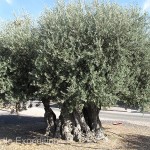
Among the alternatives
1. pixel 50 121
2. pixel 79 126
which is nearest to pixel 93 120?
pixel 79 126

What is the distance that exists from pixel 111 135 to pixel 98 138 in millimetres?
2241

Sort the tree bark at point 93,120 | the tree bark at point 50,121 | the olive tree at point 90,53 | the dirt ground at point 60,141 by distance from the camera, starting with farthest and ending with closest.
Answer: the tree bark at point 50,121
the tree bark at point 93,120
the dirt ground at point 60,141
the olive tree at point 90,53

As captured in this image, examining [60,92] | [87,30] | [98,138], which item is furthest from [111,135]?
[87,30]

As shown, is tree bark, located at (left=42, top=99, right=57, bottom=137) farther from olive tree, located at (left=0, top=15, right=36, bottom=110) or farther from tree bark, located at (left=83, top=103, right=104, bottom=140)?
olive tree, located at (left=0, top=15, right=36, bottom=110)

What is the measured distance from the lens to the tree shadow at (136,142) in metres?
16.9

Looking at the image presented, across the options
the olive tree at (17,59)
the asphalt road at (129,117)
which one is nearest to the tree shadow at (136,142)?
the olive tree at (17,59)

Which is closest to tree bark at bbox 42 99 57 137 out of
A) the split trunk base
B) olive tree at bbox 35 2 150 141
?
the split trunk base

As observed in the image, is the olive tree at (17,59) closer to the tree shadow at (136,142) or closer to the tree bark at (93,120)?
the tree bark at (93,120)

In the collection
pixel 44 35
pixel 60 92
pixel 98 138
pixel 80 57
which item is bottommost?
pixel 98 138

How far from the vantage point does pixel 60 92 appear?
15422 mm

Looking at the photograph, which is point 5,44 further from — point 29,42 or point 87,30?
point 87,30

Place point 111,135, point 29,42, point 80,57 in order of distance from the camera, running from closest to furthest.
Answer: point 80,57 < point 29,42 < point 111,135

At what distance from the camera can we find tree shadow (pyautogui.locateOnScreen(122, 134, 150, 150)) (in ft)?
55.5

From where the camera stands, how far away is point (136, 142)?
18.1m
